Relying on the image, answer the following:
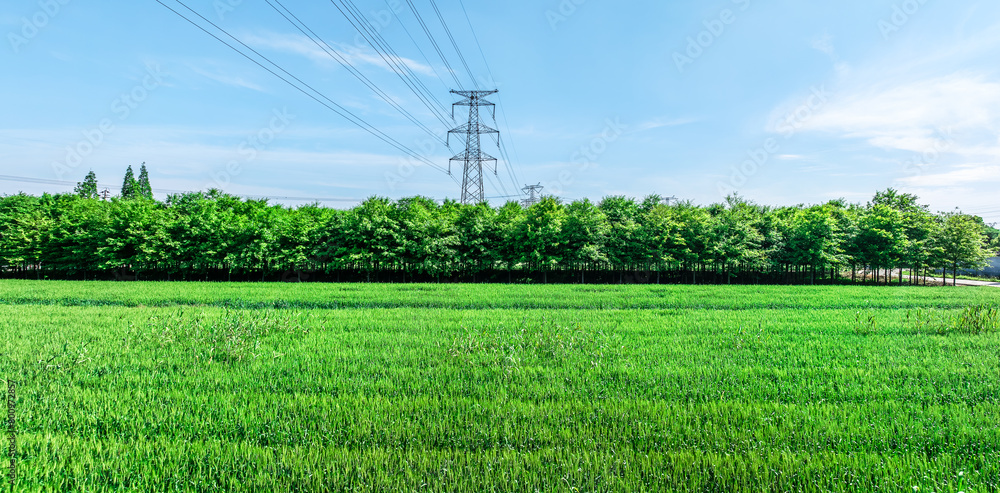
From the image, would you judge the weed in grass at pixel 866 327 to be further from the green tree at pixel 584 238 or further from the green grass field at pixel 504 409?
the green tree at pixel 584 238

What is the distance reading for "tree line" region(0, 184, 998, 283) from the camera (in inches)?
1467

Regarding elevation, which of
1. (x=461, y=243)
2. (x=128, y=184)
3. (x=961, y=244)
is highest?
(x=128, y=184)

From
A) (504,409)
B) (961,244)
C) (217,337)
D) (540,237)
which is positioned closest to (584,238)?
(540,237)

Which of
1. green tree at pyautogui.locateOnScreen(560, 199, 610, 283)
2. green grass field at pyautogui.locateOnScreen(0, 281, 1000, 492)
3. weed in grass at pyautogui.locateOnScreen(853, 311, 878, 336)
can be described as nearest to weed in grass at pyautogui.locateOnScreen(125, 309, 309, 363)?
green grass field at pyautogui.locateOnScreen(0, 281, 1000, 492)

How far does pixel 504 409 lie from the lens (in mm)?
5758

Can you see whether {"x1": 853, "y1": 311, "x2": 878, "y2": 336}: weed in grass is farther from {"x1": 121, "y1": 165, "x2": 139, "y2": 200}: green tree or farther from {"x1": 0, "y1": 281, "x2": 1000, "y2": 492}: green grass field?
{"x1": 121, "y1": 165, "x2": 139, "y2": 200}: green tree

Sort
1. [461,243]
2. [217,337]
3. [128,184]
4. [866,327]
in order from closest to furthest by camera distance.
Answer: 1. [217,337]
2. [866,327]
3. [461,243]
4. [128,184]

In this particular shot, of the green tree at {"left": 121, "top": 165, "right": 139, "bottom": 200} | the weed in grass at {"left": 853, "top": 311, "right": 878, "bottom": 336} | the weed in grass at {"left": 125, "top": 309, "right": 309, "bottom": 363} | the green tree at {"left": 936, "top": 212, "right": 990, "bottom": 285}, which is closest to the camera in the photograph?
the weed in grass at {"left": 125, "top": 309, "right": 309, "bottom": 363}

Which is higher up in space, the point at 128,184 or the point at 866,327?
the point at 128,184

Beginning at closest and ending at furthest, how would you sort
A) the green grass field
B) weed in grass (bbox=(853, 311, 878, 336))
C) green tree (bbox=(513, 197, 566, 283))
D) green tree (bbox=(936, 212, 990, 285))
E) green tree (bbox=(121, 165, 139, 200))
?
the green grass field → weed in grass (bbox=(853, 311, 878, 336)) → green tree (bbox=(513, 197, 566, 283)) → green tree (bbox=(936, 212, 990, 285)) → green tree (bbox=(121, 165, 139, 200))

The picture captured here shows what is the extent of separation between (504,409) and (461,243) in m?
32.9

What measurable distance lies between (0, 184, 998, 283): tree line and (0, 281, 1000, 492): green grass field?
25.9 m

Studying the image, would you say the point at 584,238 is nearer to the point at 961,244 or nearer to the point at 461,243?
the point at 461,243

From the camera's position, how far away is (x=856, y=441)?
4855mm
